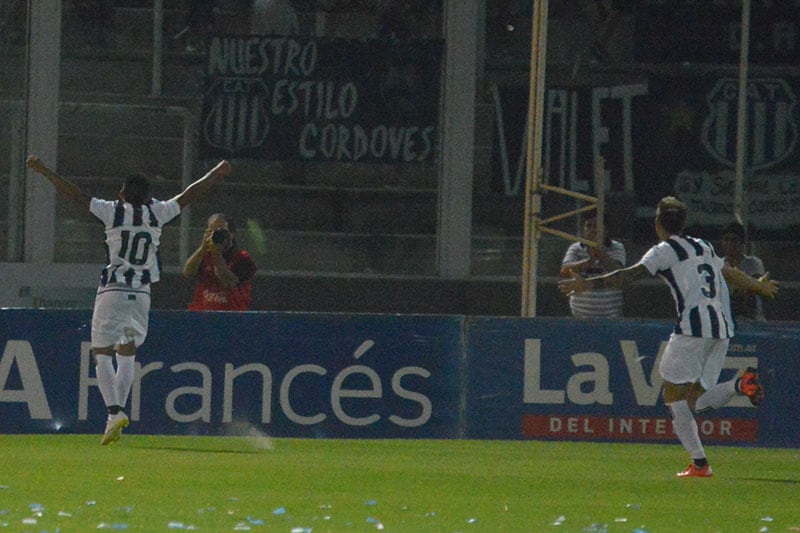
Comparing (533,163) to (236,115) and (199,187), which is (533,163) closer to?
(199,187)

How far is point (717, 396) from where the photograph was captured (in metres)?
11.6

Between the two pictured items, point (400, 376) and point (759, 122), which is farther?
point (759, 122)

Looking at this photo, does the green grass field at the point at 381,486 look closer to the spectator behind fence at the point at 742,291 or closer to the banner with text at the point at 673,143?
the spectator behind fence at the point at 742,291

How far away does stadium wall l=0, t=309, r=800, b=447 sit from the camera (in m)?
13.6

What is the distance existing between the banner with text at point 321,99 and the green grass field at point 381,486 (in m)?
6.19

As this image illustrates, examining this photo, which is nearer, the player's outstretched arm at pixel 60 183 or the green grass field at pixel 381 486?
the green grass field at pixel 381 486

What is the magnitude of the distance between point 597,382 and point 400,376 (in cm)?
164

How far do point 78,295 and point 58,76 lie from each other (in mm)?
2627

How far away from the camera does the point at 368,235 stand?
62.5 feet

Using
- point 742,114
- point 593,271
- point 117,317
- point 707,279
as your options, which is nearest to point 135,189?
point 117,317

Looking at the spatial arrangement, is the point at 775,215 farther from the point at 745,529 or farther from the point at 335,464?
the point at 745,529

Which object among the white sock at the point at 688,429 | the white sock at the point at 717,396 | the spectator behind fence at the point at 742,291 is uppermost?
the spectator behind fence at the point at 742,291

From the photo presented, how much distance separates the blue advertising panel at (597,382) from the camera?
45.3ft

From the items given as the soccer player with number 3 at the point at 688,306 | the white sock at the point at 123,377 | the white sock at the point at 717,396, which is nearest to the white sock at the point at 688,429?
the soccer player with number 3 at the point at 688,306
